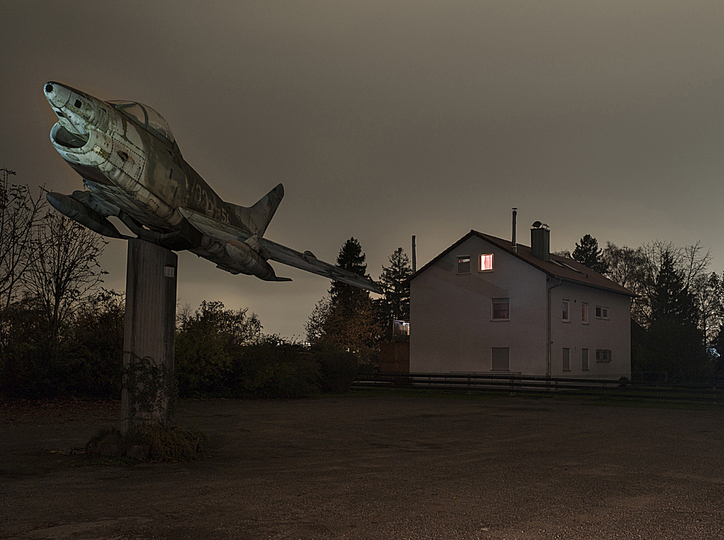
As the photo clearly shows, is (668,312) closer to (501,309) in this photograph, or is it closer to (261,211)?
(501,309)

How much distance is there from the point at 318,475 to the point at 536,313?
26.5 meters

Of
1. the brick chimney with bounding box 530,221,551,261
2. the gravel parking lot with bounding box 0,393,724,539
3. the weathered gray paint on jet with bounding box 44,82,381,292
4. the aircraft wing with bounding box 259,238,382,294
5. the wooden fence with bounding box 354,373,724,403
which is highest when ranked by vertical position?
the brick chimney with bounding box 530,221,551,261

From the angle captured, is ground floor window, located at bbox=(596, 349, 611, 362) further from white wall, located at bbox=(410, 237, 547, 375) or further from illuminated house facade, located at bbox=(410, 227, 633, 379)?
white wall, located at bbox=(410, 237, 547, 375)

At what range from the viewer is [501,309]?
117ft

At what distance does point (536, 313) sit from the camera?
1348 inches

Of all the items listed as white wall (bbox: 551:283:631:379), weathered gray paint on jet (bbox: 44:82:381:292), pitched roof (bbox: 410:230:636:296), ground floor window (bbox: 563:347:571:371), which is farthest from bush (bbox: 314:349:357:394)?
weathered gray paint on jet (bbox: 44:82:381:292)

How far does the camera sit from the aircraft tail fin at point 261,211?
11.5 m

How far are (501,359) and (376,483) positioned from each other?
2723 cm

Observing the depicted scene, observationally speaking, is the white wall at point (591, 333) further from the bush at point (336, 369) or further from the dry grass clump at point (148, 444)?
the dry grass clump at point (148, 444)

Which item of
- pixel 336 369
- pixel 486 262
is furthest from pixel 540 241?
pixel 336 369

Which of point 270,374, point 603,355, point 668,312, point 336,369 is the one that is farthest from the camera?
point 668,312

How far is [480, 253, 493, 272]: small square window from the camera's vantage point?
36.2m

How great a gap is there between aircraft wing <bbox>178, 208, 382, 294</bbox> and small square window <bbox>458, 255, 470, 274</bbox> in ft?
82.3

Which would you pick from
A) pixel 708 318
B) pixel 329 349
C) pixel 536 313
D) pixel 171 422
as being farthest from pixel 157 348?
pixel 708 318
